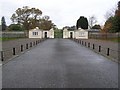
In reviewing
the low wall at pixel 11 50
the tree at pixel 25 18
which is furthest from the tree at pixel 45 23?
the low wall at pixel 11 50

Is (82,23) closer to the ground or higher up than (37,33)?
higher up

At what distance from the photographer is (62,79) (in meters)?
10.6

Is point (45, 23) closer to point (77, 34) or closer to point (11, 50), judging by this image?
point (77, 34)

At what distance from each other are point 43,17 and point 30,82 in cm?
10685

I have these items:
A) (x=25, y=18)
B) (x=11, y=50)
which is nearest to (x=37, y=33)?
(x=25, y=18)

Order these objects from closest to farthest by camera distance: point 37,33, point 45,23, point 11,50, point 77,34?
1. point 11,50
2. point 37,33
3. point 77,34
4. point 45,23

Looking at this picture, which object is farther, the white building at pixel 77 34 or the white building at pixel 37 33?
the white building at pixel 77 34

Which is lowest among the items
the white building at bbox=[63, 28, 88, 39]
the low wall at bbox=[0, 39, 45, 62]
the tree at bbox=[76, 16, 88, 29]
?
the low wall at bbox=[0, 39, 45, 62]

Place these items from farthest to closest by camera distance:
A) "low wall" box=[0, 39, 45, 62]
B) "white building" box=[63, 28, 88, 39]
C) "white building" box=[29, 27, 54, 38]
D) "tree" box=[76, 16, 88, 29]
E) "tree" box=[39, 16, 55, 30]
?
"tree" box=[76, 16, 88, 29], "tree" box=[39, 16, 55, 30], "white building" box=[63, 28, 88, 39], "white building" box=[29, 27, 54, 38], "low wall" box=[0, 39, 45, 62]

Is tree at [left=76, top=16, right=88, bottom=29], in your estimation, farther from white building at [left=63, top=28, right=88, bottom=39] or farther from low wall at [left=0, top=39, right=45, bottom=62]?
low wall at [left=0, top=39, right=45, bottom=62]

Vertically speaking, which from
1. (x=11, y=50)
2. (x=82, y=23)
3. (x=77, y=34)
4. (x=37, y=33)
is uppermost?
(x=82, y=23)

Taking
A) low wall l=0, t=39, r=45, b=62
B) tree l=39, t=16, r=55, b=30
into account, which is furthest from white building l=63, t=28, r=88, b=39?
low wall l=0, t=39, r=45, b=62

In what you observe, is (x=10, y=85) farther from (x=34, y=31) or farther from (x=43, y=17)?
(x=43, y=17)

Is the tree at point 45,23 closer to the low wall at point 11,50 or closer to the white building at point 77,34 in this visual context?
the white building at point 77,34
